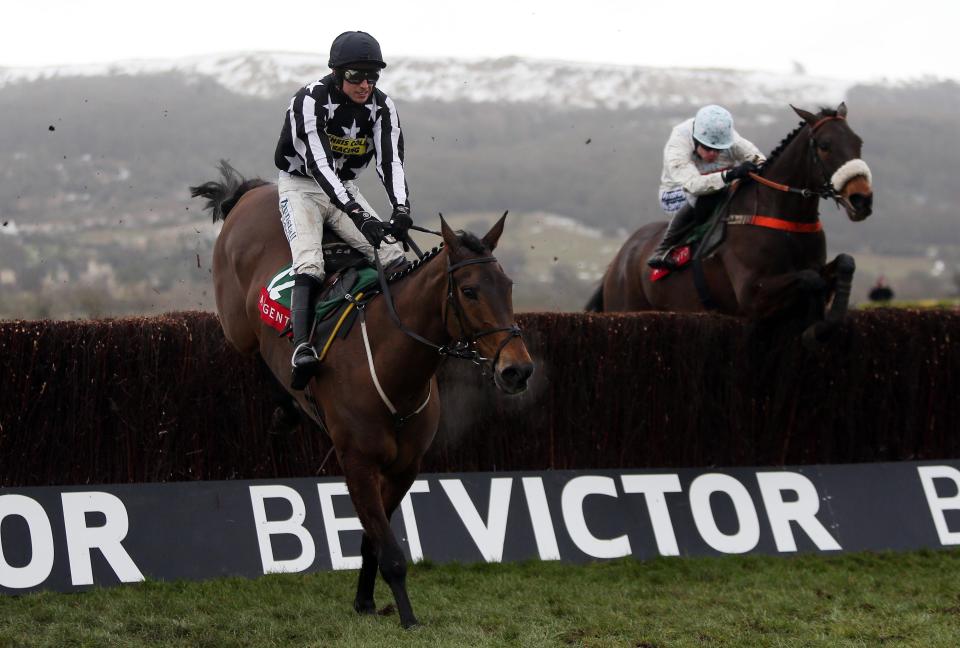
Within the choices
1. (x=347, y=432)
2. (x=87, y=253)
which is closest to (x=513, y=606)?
(x=347, y=432)

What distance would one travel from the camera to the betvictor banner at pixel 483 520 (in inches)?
275

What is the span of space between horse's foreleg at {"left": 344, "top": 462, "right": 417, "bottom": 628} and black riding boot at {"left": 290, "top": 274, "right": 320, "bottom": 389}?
0.52 meters

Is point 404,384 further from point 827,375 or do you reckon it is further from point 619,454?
point 827,375

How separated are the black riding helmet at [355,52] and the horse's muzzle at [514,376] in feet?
6.70

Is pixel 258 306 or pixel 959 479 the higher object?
pixel 258 306

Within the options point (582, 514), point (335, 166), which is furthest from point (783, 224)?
point (335, 166)

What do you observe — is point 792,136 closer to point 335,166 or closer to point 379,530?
point 335,166

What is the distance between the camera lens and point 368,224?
596 cm

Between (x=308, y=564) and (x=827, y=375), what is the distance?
3974 millimetres

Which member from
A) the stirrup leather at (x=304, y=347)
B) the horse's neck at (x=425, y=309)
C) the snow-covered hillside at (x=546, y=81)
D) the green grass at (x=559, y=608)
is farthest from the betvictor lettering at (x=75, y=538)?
the snow-covered hillside at (x=546, y=81)

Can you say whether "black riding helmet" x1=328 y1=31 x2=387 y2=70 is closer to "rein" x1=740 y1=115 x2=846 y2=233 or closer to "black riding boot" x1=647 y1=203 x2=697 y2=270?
"rein" x1=740 y1=115 x2=846 y2=233

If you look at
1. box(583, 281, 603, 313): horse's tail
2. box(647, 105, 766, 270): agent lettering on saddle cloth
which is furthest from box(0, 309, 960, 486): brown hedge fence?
box(583, 281, 603, 313): horse's tail

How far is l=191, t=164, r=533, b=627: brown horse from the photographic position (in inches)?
208

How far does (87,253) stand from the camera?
4122cm
